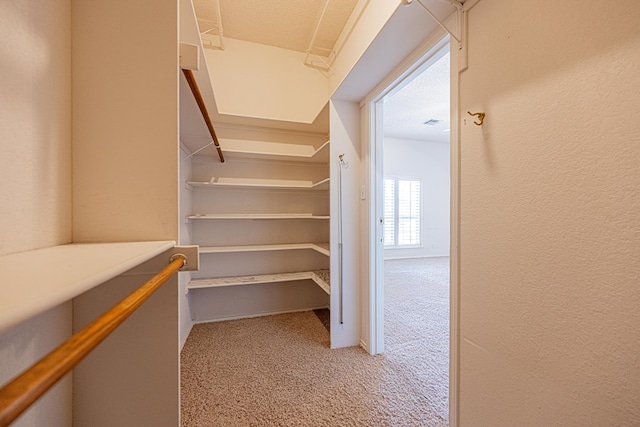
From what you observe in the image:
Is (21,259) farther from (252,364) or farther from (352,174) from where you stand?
(352,174)

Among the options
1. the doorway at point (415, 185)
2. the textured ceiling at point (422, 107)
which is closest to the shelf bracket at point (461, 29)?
the textured ceiling at point (422, 107)

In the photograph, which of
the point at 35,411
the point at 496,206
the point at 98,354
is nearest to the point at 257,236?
the point at 98,354

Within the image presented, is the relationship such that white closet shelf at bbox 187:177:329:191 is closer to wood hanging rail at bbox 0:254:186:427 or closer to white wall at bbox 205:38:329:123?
white wall at bbox 205:38:329:123

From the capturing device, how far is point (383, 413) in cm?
136

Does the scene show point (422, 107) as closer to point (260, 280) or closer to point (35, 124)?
point (260, 280)

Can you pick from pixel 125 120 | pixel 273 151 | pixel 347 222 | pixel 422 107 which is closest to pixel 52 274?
pixel 125 120

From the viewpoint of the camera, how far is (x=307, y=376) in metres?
1.66

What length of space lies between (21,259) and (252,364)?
1636 millimetres

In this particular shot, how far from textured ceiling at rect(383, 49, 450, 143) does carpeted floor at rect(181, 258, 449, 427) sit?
7.75 feet

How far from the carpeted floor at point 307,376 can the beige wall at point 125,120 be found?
120cm

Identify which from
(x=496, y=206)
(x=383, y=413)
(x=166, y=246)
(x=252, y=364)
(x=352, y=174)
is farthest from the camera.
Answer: (x=352, y=174)

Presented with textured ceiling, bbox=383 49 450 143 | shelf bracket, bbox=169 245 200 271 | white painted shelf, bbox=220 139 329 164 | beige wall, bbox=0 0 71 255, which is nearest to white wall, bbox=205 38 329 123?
white painted shelf, bbox=220 139 329 164

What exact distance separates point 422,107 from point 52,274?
4.37m

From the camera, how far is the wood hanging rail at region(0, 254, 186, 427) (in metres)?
0.24
